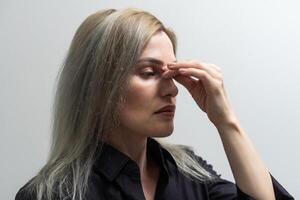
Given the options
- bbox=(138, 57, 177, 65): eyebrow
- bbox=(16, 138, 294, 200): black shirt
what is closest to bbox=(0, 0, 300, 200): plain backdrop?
bbox=(16, 138, 294, 200): black shirt

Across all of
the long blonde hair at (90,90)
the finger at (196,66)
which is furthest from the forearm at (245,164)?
the long blonde hair at (90,90)

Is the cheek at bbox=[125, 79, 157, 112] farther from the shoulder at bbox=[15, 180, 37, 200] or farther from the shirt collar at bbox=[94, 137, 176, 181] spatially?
the shoulder at bbox=[15, 180, 37, 200]

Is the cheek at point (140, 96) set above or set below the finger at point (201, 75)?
below

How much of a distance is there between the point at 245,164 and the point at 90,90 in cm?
40

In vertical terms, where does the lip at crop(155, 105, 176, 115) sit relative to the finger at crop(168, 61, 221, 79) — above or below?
below

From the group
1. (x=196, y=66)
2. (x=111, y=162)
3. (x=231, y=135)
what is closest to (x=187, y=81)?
(x=196, y=66)

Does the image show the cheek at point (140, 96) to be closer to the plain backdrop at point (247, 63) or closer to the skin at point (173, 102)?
the skin at point (173, 102)

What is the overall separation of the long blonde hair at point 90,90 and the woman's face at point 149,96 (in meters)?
0.02

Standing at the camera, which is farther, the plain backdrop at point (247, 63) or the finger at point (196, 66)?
the plain backdrop at point (247, 63)

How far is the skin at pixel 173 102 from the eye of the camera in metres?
0.79

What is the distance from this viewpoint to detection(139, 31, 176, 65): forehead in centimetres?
80

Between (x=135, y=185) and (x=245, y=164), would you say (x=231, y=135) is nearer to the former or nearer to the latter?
(x=245, y=164)

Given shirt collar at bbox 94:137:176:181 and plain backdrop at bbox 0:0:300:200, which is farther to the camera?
plain backdrop at bbox 0:0:300:200

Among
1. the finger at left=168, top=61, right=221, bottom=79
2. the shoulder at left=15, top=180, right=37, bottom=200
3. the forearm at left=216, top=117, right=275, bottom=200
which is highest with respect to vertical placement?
the finger at left=168, top=61, right=221, bottom=79
